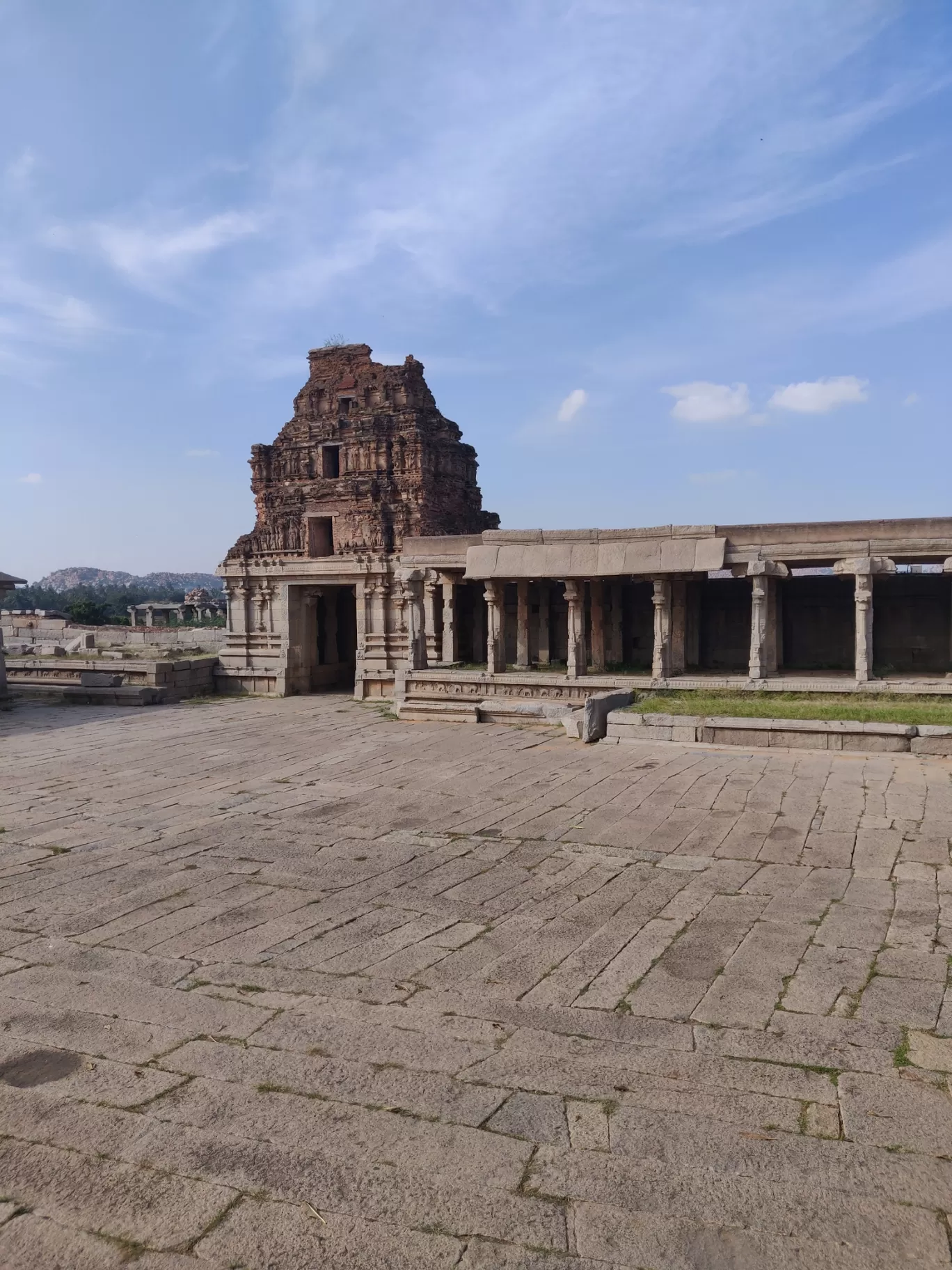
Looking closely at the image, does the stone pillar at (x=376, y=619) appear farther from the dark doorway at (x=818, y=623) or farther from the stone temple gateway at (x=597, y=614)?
the dark doorway at (x=818, y=623)

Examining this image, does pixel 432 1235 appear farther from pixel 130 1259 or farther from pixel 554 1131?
pixel 130 1259

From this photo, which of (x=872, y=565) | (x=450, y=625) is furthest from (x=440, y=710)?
(x=872, y=565)

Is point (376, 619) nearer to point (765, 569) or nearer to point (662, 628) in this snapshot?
point (662, 628)

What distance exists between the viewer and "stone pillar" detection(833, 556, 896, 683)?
14406 mm

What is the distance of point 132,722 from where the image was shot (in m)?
16.4

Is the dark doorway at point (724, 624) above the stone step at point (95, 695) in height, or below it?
above

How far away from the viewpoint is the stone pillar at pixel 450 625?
20141 mm

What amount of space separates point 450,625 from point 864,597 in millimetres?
9002

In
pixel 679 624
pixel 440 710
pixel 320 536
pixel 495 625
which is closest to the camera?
pixel 440 710

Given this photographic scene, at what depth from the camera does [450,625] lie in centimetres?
2027

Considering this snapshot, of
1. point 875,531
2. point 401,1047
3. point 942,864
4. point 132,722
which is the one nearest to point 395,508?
point 132,722

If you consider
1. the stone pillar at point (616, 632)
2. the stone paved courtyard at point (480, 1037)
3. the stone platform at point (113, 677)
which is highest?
the stone pillar at point (616, 632)

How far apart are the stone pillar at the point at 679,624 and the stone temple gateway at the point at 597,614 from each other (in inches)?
1.5

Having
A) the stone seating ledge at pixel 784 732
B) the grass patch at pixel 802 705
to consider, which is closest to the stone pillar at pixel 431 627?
the grass patch at pixel 802 705
